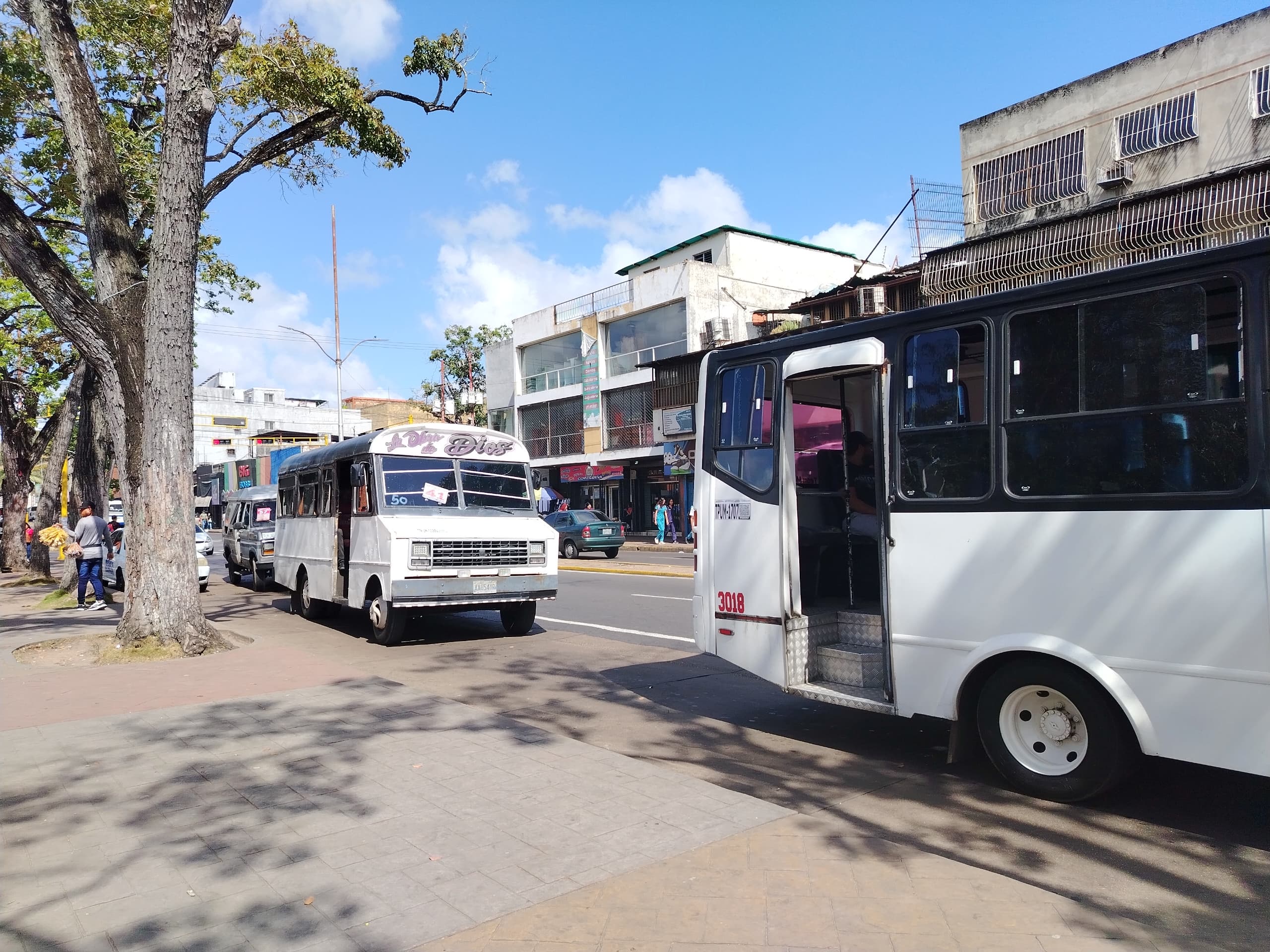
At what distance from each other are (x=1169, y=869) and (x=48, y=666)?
11.2 metres

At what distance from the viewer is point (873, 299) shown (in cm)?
2586

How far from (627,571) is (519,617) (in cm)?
1034

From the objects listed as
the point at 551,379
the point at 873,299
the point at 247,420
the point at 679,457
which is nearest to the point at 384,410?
the point at 247,420

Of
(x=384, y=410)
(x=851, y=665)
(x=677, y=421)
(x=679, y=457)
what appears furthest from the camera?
(x=384, y=410)

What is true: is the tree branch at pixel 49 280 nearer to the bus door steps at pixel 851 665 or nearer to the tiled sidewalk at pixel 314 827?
the tiled sidewalk at pixel 314 827

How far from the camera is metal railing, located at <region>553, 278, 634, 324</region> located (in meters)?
40.1

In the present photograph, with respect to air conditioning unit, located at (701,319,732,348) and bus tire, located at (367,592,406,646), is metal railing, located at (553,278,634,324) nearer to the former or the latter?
air conditioning unit, located at (701,319,732,348)

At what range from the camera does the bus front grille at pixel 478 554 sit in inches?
447

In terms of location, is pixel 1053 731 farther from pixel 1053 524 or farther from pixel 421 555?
pixel 421 555

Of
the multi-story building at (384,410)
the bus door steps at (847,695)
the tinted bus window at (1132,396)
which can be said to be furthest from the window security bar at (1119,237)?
the multi-story building at (384,410)

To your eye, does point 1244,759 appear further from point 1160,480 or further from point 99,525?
point 99,525

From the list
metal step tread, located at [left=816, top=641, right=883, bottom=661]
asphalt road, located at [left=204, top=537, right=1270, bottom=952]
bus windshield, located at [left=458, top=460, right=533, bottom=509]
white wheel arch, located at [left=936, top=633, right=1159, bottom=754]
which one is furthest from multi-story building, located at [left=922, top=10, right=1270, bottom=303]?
white wheel arch, located at [left=936, top=633, right=1159, bottom=754]

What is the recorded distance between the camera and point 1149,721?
463 cm

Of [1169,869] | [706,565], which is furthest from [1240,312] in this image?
[706,565]
